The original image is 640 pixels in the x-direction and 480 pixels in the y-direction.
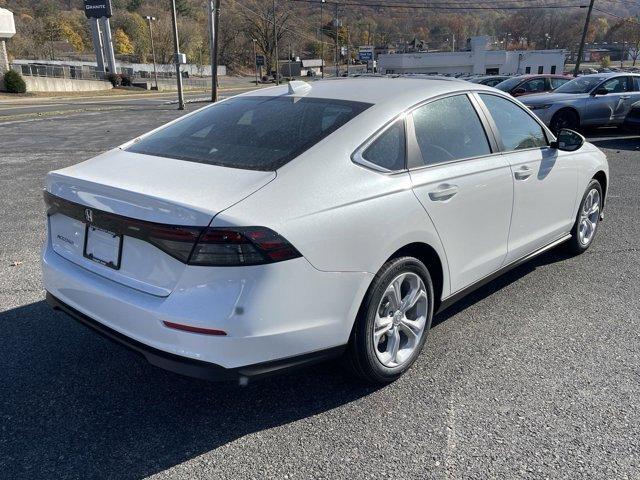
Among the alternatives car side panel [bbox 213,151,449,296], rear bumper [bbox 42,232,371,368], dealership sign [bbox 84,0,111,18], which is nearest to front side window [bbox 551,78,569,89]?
car side panel [bbox 213,151,449,296]

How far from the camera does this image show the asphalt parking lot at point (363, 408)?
249 centimetres

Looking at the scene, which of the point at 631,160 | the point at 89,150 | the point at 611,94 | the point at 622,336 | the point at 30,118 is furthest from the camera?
the point at 30,118

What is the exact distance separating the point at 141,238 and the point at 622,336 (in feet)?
10.2

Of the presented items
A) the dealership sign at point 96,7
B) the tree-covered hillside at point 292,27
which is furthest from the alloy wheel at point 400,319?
the tree-covered hillside at point 292,27

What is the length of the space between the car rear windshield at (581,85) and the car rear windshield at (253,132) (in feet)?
42.8

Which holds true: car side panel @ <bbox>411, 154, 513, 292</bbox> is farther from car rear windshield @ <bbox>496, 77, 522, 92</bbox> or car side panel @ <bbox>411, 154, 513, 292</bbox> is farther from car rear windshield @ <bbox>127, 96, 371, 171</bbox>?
car rear windshield @ <bbox>496, 77, 522, 92</bbox>

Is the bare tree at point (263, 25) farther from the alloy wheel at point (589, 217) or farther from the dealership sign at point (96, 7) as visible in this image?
the alloy wheel at point (589, 217)

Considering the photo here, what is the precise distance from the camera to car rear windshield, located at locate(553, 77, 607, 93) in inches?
559

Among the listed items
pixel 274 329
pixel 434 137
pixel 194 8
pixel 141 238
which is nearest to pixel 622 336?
pixel 434 137

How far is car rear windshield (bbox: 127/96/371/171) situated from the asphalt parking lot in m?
1.24

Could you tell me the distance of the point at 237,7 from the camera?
10825cm

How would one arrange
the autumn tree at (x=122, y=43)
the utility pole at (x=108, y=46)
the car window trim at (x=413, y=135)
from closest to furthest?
the car window trim at (x=413, y=135), the utility pole at (x=108, y=46), the autumn tree at (x=122, y=43)

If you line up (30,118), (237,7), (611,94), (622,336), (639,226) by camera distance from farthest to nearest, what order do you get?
1. (237,7)
2. (30,118)
3. (611,94)
4. (639,226)
5. (622,336)

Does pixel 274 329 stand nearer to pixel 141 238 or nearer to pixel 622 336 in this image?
pixel 141 238
